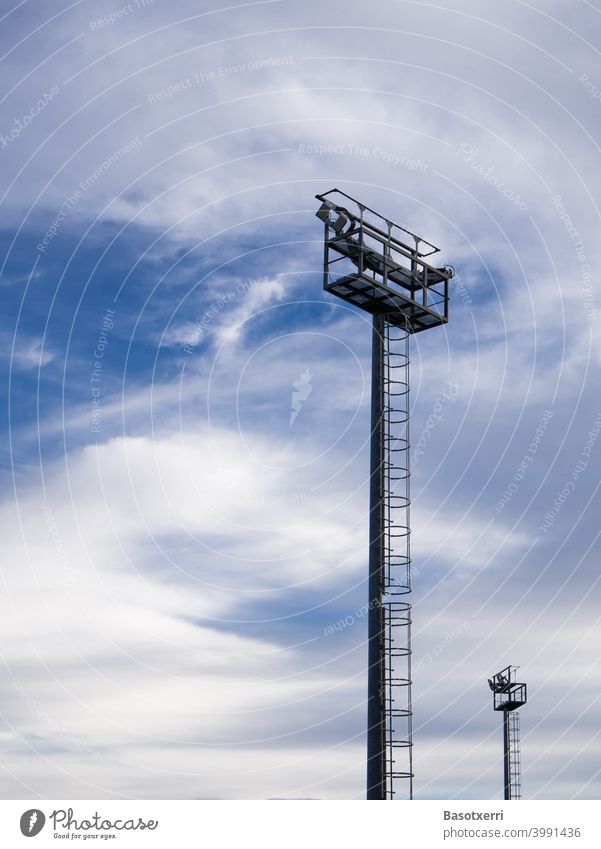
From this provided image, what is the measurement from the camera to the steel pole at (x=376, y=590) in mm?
36438

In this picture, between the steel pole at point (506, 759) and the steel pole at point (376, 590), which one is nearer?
the steel pole at point (376, 590)

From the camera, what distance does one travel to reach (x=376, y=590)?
3872 centimetres
